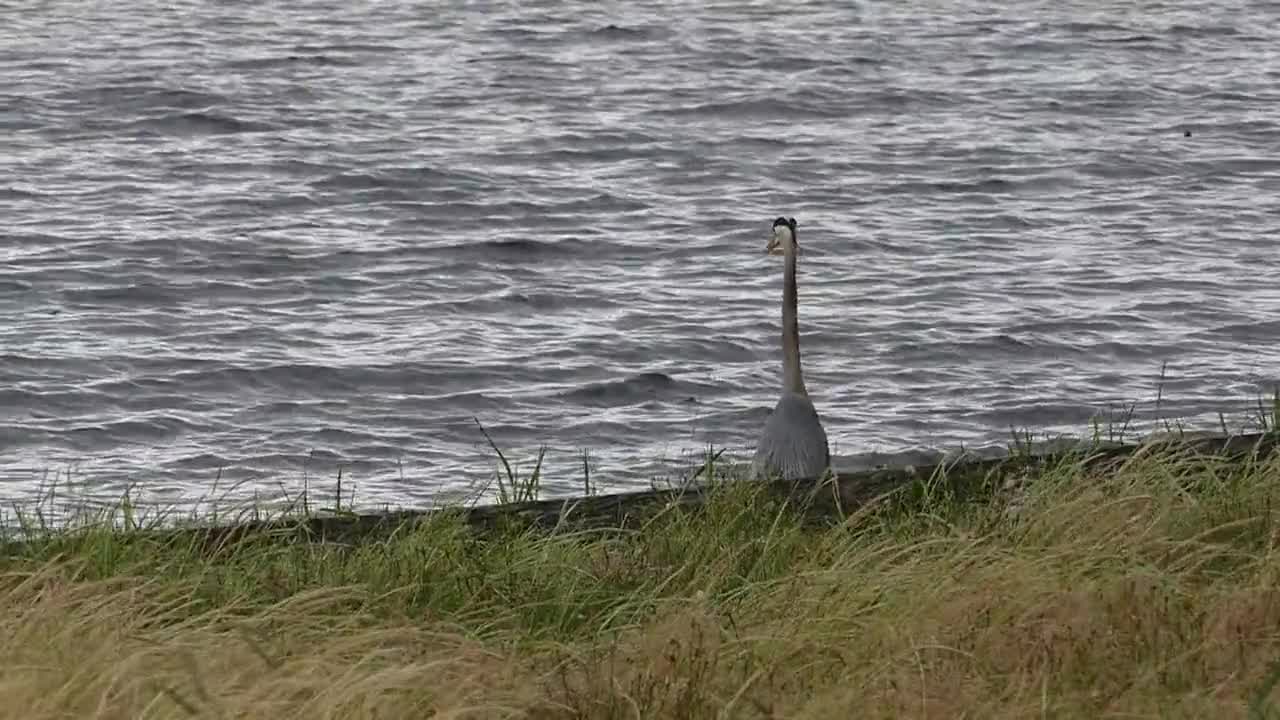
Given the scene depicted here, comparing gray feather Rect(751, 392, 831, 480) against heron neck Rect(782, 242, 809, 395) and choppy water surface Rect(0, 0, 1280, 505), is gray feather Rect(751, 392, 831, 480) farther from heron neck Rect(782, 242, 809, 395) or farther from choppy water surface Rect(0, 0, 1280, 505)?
choppy water surface Rect(0, 0, 1280, 505)

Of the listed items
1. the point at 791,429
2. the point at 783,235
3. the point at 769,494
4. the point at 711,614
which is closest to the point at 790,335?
the point at 783,235

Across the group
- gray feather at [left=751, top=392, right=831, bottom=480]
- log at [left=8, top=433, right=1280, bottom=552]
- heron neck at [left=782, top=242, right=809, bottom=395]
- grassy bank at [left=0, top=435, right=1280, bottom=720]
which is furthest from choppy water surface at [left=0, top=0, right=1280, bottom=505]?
grassy bank at [left=0, top=435, right=1280, bottom=720]

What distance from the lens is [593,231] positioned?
19.0 metres

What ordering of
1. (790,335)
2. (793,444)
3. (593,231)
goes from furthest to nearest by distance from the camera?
(593,231), (790,335), (793,444)

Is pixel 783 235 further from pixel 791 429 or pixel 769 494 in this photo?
pixel 769 494

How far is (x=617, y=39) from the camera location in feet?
93.8

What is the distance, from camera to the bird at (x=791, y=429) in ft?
31.0

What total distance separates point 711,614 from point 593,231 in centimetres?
1277

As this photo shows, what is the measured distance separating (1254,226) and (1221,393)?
18.7ft

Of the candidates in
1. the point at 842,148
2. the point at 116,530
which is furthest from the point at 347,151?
the point at 116,530

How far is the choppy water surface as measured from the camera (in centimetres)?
1348

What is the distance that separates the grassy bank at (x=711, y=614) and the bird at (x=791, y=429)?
1.48 m

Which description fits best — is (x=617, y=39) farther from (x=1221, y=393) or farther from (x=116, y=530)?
(x=116, y=530)

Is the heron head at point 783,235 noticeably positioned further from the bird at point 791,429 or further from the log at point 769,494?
the log at point 769,494
